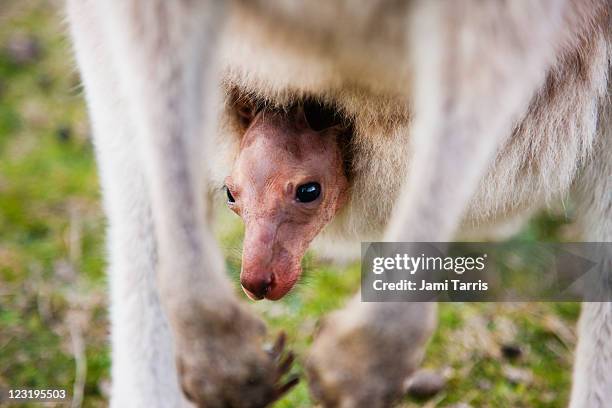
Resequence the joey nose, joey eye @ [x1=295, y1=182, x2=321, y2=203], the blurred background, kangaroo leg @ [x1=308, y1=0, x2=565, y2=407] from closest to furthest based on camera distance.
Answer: kangaroo leg @ [x1=308, y1=0, x2=565, y2=407] < the joey nose < joey eye @ [x1=295, y1=182, x2=321, y2=203] < the blurred background

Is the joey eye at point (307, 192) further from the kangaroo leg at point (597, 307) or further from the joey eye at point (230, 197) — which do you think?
the kangaroo leg at point (597, 307)

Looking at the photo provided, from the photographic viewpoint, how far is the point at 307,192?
228cm

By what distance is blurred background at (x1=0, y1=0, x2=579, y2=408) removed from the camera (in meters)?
2.93

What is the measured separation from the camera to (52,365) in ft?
9.74

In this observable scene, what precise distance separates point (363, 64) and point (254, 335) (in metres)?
0.65

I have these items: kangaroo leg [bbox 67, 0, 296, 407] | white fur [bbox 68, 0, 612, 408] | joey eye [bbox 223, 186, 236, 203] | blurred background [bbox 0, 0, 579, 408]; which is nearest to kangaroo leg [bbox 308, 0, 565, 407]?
white fur [bbox 68, 0, 612, 408]

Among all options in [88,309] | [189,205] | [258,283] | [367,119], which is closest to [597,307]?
[367,119]

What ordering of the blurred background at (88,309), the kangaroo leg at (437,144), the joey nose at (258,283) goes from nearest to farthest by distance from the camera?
1. the kangaroo leg at (437,144)
2. the joey nose at (258,283)
3. the blurred background at (88,309)

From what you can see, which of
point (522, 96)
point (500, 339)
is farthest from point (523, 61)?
point (500, 339)

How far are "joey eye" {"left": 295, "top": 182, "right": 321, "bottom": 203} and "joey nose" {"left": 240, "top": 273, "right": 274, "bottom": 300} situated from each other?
24cm

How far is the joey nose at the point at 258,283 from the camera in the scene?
2.14 meters

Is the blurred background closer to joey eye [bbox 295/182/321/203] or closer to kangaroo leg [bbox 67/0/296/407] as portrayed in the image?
joey eye [bbox 295/182/321/203]

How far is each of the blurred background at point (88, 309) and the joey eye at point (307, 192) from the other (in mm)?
328

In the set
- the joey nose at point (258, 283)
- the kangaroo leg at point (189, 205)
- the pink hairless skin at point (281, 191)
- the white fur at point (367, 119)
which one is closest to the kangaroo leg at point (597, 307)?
the white fur at point (367, 119)
